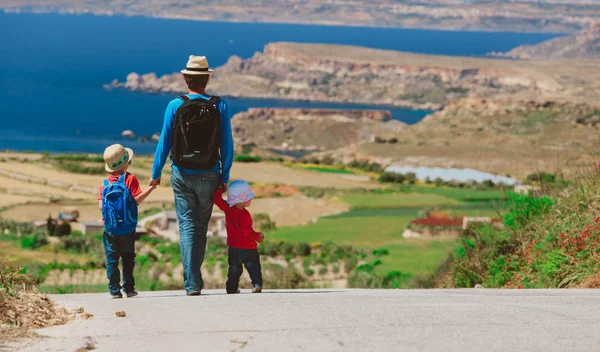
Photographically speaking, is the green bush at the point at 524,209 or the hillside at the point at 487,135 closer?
the green bush at the point at 524,209

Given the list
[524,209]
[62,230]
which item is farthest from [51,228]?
[524,209]

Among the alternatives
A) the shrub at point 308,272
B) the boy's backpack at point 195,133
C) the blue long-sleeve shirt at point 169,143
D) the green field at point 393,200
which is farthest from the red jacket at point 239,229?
the green field at point 393,200

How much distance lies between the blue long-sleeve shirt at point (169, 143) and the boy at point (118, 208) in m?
0.25

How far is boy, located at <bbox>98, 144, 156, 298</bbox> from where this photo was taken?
27.6 feet

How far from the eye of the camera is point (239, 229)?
9.02 metres

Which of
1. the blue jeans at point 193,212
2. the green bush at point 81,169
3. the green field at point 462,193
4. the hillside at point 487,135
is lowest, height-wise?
the hillside at point 487,135

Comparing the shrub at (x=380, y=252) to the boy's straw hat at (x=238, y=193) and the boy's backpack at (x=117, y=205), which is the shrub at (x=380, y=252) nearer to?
the boy's straw hat at (x=238, y=193)

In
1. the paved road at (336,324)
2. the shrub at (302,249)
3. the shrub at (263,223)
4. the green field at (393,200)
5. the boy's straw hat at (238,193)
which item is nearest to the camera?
the paved road at (336,324)

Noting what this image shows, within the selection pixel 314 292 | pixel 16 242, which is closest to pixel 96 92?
pixel 16 242

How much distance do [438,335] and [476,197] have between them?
43457 mm

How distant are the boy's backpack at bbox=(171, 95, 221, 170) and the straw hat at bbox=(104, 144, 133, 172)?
1.34 ft

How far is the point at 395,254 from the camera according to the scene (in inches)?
1133

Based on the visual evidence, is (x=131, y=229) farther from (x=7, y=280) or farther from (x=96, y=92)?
(x=96, y=92)

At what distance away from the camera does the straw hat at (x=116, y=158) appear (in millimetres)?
8352
